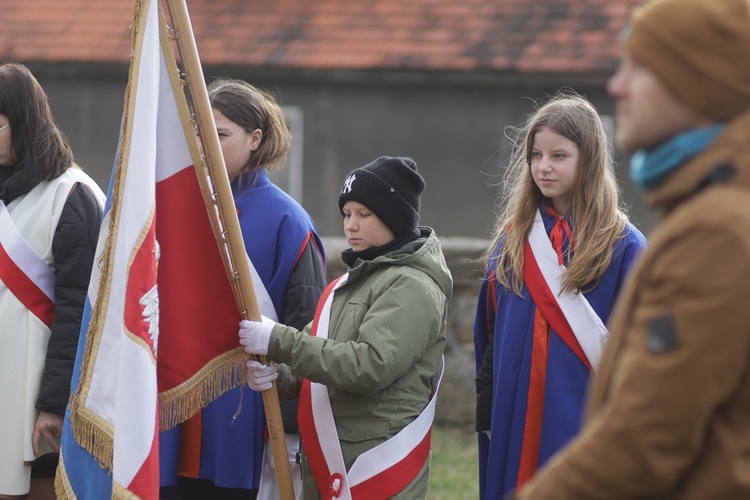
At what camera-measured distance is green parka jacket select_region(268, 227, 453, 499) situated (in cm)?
321

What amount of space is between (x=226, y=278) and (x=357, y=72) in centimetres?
813

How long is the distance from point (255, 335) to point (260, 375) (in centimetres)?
15

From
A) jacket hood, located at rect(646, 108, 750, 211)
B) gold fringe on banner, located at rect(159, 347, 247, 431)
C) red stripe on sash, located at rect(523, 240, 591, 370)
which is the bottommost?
gold fringe on banner, located at rect(159, 347, 247, 431)

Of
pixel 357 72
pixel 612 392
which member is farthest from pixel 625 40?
pixel 357 72

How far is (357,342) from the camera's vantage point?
3.26m

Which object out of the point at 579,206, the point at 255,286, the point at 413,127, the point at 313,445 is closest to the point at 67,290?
the point at 255,286

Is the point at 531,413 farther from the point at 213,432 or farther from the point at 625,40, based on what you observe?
the point at 625,40

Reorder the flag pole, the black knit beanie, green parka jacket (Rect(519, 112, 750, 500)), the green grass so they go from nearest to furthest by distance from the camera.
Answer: green parka jacket (Rect(519, 112, 750, 500)) → the flag pole → the black knit beanie → the green grass

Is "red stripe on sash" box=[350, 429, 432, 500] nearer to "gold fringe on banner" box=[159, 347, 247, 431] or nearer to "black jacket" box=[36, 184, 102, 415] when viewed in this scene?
"gold fringe on banner" box=[159, 347, 247, 431]

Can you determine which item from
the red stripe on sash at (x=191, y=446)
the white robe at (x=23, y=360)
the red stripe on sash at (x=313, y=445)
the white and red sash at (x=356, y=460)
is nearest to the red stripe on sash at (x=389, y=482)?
the white and red sash at (x=356, y=460)

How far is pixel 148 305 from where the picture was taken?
3.26 meters

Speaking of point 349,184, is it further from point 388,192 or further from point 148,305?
point 148,305

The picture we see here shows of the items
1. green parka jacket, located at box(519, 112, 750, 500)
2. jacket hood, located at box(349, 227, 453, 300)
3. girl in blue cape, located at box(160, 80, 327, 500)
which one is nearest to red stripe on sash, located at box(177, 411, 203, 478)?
girl in blue cape, located at box(160, 80, 327, 500)

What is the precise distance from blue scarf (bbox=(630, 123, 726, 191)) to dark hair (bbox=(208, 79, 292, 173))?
7.37ft
